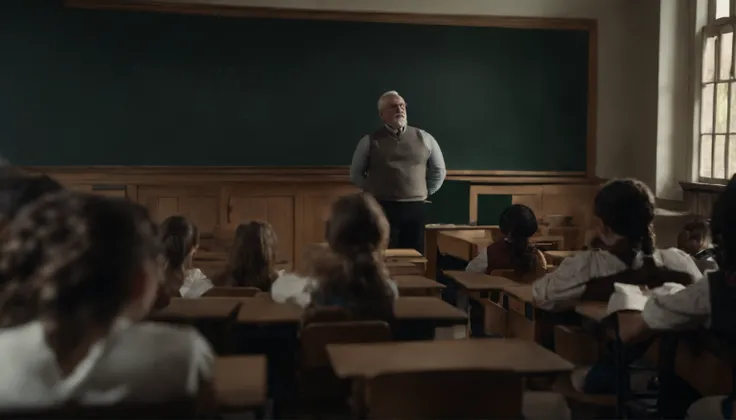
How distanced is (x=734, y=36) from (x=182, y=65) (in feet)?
14.4

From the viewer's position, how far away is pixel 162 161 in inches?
251

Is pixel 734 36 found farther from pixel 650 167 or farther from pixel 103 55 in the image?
pixel 103 55

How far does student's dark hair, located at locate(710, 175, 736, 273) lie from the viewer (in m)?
2.14

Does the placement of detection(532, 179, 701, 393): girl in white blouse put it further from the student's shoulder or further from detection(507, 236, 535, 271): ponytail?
the student's shoulder

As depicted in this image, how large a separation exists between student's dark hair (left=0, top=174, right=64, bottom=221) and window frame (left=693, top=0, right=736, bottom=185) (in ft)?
16.8

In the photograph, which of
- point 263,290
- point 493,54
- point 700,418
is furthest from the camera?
point 493,54

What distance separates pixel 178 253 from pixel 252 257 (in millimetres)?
317

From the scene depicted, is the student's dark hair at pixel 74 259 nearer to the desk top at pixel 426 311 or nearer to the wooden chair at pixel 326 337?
the wooden chair at pixel 326 337

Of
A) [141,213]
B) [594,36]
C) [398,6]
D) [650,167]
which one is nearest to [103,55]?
[398,6]

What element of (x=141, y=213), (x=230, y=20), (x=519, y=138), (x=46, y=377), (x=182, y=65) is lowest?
(x=46, y=377)

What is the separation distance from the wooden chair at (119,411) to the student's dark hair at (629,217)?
1781 millimetres

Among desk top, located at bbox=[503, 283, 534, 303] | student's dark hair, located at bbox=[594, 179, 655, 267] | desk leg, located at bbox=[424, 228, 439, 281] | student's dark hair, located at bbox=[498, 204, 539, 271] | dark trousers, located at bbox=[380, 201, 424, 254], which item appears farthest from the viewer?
desk leg, located at bbox=[424, 228, 439, 281]

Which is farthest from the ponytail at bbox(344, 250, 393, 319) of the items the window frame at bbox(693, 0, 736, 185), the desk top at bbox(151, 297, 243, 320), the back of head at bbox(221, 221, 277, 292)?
the window frame at bbox(693, 0, 736, 185)

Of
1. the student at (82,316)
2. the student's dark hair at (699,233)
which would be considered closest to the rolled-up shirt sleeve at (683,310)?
the student at (82,316)
